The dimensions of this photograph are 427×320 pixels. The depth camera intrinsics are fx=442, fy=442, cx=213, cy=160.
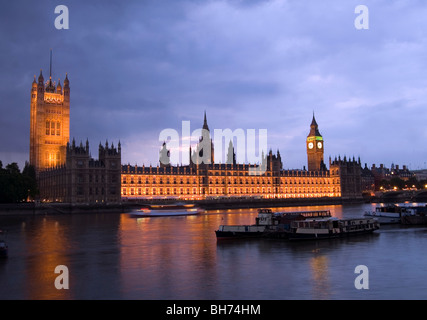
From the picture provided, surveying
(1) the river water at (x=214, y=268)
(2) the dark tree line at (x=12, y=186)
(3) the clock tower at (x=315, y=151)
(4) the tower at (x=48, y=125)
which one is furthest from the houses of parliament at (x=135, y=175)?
(1) the river water at (x=214, y=268)

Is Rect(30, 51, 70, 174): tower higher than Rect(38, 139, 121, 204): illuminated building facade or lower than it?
higher

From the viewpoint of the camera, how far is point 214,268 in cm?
2919

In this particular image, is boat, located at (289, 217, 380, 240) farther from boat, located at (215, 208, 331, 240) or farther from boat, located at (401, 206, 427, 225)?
boat, located at (401, 206, 427, 225)

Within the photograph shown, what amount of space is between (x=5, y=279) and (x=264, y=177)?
134549 millimetres

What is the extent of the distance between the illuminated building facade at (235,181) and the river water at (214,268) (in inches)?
3405

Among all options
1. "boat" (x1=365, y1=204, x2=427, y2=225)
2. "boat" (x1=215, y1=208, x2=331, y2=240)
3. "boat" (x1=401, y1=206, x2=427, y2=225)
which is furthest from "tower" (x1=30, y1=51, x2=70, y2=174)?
"boat" (x1=401, y1=206, x2=427, y2=225)

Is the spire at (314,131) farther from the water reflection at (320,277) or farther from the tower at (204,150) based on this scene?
the water reflection at (320,277)

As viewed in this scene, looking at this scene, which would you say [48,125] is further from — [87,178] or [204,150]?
[204,150]

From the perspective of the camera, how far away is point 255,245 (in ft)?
131

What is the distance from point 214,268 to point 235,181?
12191 centimetres

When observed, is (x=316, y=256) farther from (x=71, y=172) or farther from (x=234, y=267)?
(x=71, y=172)

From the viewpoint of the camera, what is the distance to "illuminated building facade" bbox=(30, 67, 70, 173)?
465 feet

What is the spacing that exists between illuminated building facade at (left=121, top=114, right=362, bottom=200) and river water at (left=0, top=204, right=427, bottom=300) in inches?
3405

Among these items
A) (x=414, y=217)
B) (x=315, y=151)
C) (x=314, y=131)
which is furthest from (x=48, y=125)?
(x=414, y=217)
